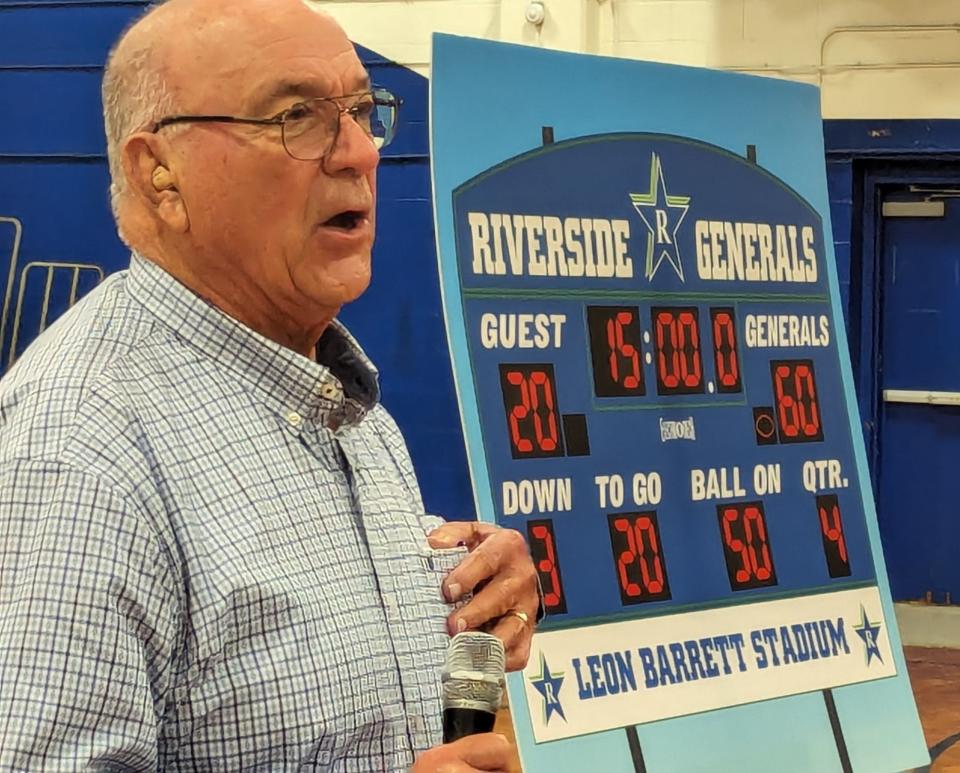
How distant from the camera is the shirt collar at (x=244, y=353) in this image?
3.53ft

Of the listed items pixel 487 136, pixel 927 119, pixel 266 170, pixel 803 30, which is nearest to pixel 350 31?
pixel 803 30

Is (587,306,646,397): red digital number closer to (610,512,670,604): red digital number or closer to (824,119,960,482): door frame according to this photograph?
(610,512,670,604): red digital number

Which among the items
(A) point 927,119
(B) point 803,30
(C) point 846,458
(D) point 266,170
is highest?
(B) point 803,30

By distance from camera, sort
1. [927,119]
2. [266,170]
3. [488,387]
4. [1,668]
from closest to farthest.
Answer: [1,668] < [266,170] < [488,387] < [927,119]

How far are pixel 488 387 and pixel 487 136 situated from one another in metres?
0.53

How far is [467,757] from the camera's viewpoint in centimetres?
97

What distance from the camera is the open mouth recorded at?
1.17 m

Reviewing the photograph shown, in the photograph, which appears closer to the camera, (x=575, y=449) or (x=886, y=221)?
(x=575, y=449)

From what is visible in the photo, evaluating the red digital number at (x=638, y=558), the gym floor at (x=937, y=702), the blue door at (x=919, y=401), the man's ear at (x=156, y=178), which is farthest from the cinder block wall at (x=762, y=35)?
the man's ear at (x=156, y=178)

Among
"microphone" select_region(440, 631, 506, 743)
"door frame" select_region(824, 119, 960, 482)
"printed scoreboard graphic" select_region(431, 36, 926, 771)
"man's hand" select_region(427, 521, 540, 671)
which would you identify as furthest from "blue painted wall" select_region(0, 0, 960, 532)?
"microphone" select_region(440, 631, 506, 743)

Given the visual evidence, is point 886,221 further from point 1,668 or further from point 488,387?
point 1,668

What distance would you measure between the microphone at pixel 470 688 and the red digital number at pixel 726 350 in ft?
6.60

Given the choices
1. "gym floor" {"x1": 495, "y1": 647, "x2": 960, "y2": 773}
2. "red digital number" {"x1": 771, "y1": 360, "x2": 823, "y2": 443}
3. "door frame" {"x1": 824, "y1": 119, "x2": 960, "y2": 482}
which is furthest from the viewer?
"door frame" {"x1": 824, "y1": 119, "x2": 960, "y2": 482}

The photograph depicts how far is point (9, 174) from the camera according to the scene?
5.14 meters
